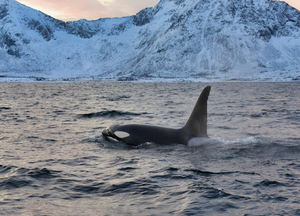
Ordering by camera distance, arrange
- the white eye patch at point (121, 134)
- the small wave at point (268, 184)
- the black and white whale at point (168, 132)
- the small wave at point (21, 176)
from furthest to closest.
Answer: the white eye patch at point (121, 134) → the black and white whale at point (168, 132) → the small wave at point (21, 176) → the small wave at point (268, 184)

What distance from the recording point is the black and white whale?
11.3m

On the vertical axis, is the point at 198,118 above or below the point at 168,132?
above

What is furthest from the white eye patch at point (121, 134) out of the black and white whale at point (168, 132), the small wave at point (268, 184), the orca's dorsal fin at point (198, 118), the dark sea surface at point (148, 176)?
the small wave at point (268, 184)

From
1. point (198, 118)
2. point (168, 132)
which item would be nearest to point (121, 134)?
point (168, 132)

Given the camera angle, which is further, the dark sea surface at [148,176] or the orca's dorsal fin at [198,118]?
the orca's dorsal fin at [198,118]

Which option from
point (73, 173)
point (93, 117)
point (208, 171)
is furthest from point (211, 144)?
point (93, 117)

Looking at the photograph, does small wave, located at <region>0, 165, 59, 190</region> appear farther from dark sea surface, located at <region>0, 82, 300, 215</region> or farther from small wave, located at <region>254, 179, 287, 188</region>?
small wave, located at <region>254, 179, 287, 188</region>

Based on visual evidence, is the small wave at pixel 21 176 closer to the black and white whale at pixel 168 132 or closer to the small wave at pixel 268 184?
the black and white whale at pixel 168 132

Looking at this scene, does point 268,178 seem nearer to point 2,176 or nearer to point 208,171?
point 208,171

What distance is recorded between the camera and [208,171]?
8.22m

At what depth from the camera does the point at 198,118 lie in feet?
38.2

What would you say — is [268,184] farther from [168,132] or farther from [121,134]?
[121,134]

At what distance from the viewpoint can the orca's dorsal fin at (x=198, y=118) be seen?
1160cm

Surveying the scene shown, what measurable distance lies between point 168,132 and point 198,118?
1274mm
